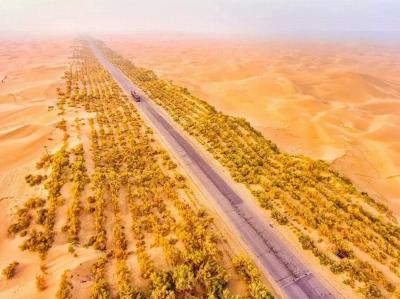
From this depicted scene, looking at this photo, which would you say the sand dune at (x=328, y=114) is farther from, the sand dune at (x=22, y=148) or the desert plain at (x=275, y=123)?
the sand dune at (x=22, y=148)

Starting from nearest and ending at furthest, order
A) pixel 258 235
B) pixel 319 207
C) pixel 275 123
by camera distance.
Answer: pixel 258 235 < pixel 319 207 < pixel 275 123

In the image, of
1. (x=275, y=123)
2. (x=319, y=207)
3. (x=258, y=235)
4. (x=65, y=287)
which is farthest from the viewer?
(x=275, y=123)

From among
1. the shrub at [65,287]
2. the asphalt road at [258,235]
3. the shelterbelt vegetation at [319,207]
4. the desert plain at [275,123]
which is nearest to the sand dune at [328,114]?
the desert plain at [275,123]

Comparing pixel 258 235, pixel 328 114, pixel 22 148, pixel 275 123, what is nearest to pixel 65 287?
pixel 258 235

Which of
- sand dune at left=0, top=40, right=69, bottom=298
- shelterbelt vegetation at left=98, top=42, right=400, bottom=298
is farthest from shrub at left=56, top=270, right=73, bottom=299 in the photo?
shelterbelt vegetation at left=98, top=42, right=400, bottom=298

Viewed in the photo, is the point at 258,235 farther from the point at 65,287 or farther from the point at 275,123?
the point at 275,123

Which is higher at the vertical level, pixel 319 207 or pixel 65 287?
pixel 319 207

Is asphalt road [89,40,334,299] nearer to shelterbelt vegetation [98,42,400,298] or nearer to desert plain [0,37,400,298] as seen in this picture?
shelterbelt vegetation [98,42,400,298]

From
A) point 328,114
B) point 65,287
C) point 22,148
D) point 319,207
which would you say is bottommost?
point 65,287

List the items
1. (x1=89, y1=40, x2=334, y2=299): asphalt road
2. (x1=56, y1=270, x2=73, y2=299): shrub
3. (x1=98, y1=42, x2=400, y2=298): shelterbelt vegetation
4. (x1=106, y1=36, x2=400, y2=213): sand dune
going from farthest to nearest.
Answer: (x1=106, y1=36, x2=400, y2=213): sand dune → (x1=98, y1=42, x2=400, y2=298): shelterbelt vegetation → (x1=89, y1=40, x2=334, y2=299): asphalt road → (x1=56, y1=270, x2=73, y2=299): shrub

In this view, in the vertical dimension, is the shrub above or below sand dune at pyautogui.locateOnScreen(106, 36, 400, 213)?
below
